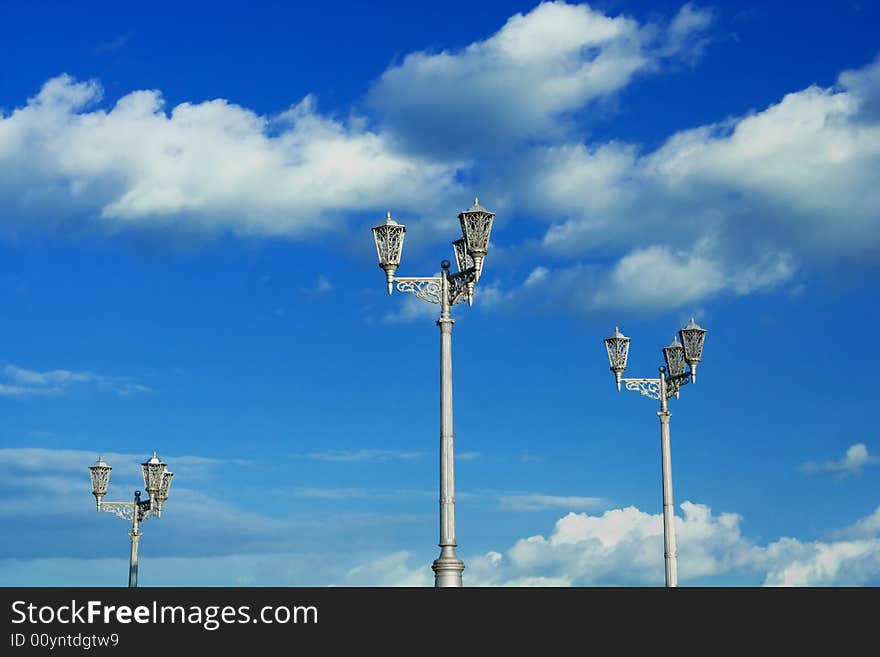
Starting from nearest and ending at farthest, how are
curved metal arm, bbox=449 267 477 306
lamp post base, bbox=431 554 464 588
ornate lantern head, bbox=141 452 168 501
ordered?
lamp post base, bbox=431 554 464 588 → curved metal arm, bbox=449 267 477 306 → ornate lantern head, bbox=141 452 168 501

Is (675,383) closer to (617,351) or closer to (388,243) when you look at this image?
(617,351)

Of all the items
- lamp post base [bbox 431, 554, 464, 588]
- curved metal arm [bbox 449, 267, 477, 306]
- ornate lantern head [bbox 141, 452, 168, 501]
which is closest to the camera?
lamp post base [bbox 431, 554, 464, 588]

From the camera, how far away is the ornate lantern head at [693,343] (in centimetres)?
Answer: 2822

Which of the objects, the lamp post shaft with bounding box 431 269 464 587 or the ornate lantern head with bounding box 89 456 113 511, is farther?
the ornate lantern head with bounding box 89 456 113 511

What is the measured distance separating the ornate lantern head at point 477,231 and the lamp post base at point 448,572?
459 cm

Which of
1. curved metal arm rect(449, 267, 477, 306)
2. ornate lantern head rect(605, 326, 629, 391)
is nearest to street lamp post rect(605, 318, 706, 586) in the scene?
ornate lantern head rect(605, 326, 629, 391)

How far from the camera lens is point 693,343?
2822cm

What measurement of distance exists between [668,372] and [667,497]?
2919mm

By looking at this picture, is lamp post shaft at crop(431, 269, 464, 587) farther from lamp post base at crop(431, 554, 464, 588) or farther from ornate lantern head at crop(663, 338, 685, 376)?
ornate lantern head at crop(663, 338, 685, 376)

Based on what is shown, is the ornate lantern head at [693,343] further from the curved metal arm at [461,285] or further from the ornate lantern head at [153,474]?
A: the ornate lantern head at [153,474]

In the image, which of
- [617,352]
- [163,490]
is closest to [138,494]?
[163,490]

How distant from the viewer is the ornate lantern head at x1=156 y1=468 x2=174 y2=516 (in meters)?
35.5
